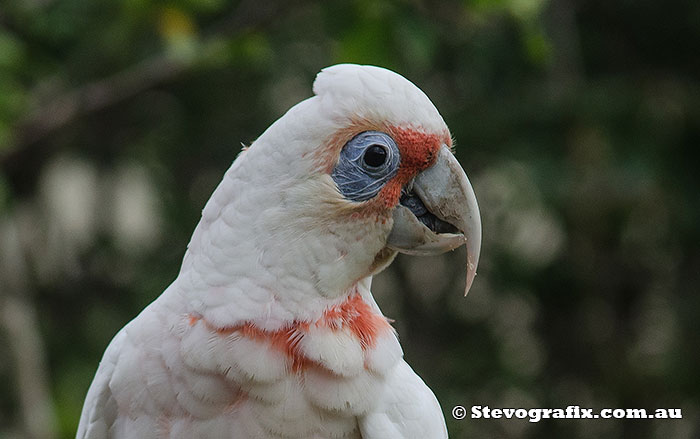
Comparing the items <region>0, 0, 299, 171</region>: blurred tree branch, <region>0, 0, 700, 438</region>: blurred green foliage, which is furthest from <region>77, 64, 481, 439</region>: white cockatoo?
<region>0, 0, 299, 171</region>: blurred tree branch

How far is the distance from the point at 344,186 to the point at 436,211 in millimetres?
173

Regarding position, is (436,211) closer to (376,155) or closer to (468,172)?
(376,155)

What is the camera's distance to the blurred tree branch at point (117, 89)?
3.01m

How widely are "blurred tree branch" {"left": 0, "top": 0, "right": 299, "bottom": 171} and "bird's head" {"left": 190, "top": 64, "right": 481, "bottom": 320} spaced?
1.63 metres

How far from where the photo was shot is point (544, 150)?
361 cm

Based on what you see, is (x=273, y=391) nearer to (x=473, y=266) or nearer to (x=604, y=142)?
(x=473, y=266)

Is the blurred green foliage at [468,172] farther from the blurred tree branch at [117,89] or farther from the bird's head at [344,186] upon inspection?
the bird's head at [344,186]

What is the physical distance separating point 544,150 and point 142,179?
2282 millimetres

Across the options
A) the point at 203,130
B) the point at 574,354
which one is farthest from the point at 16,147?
the point at 574,354

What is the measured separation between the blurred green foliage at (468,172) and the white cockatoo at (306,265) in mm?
1341

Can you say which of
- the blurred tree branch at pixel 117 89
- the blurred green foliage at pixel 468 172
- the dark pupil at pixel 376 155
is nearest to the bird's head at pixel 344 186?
the dark pupil at pixel 376 155

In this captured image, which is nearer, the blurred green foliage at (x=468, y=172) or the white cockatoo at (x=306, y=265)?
the white cockatoo at (x=306, y=265)

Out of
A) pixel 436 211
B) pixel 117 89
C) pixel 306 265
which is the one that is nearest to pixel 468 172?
pixel 117 89

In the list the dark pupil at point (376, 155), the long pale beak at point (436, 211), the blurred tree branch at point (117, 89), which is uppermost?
the blurred tree branch at point (117, 89)
